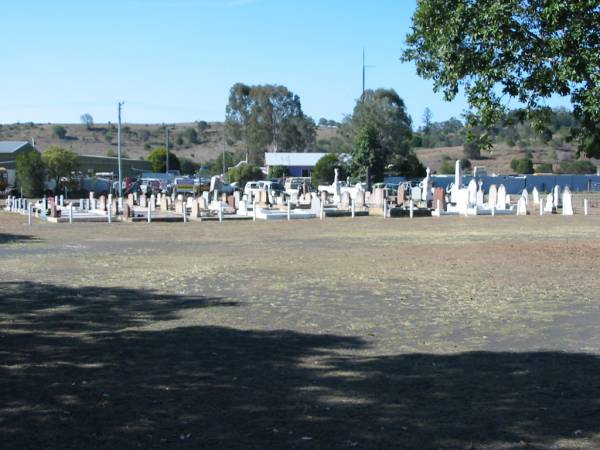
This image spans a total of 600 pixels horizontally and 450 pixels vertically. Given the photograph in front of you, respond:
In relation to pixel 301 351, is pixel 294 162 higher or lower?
higher

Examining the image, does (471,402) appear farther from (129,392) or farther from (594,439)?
(129,392)

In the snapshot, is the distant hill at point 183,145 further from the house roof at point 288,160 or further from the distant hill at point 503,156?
the house roof at point 288,160

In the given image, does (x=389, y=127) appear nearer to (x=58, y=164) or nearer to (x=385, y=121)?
(x=385, y=121)

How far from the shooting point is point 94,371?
7766mm

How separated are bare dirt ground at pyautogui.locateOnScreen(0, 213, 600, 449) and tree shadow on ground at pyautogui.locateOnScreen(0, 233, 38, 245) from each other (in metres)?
5.18

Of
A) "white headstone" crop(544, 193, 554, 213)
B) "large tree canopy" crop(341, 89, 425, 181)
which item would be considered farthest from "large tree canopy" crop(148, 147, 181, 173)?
"white headstone" crop(544, 193, 554, 213)

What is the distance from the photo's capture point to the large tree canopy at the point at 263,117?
97.6 m

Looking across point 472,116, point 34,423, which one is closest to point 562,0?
point 472,116

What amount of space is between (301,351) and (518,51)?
→ 910 cm

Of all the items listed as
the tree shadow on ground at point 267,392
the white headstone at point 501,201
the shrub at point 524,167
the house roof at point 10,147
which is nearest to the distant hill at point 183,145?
the shrub at point 524,167

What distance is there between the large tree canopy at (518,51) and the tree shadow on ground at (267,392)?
742cm

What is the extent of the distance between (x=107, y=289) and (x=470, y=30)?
8.27 m

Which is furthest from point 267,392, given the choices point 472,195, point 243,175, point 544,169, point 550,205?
point 544,169

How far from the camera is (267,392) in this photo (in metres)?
6.99
